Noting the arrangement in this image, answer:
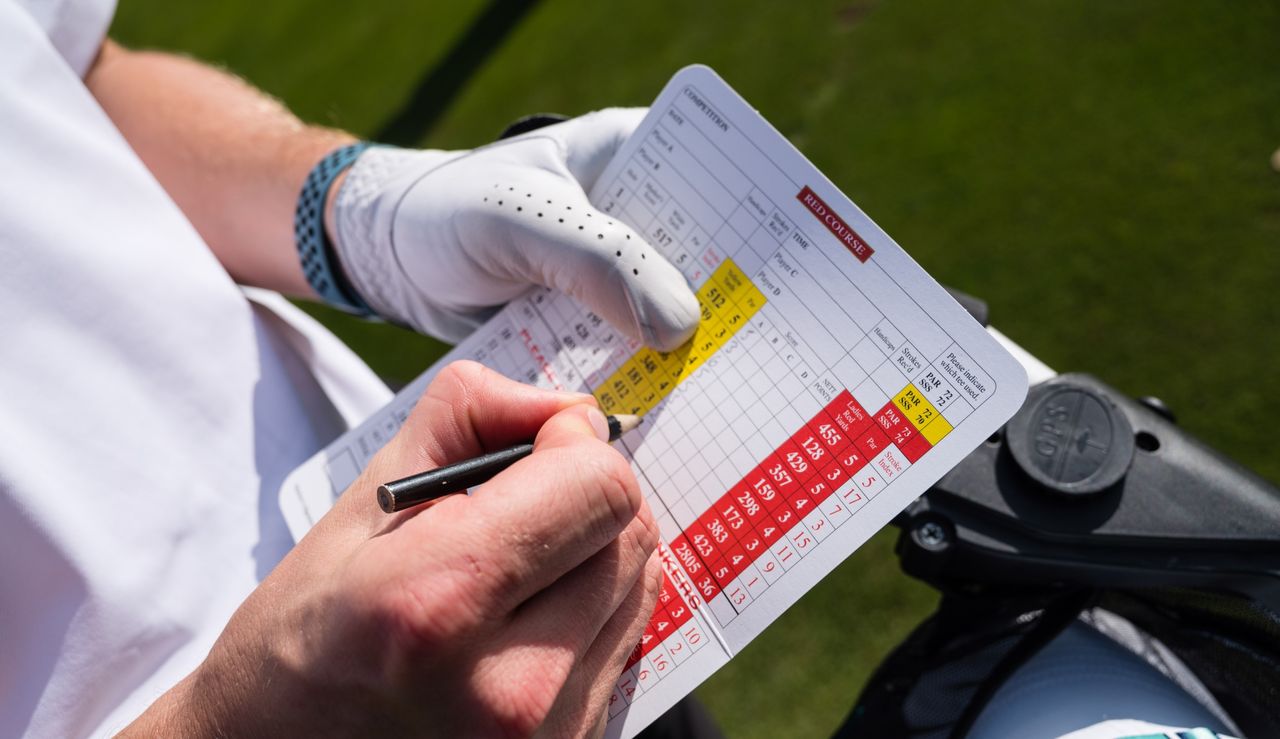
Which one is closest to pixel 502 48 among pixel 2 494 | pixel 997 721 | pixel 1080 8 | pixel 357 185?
pixel 1080 8

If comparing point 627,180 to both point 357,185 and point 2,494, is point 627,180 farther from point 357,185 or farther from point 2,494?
point 2,494

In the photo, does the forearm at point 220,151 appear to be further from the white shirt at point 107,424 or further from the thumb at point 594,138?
the thumb at point 594,138

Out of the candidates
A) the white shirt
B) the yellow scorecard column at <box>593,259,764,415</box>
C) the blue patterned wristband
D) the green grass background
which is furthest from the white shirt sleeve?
the green grass background

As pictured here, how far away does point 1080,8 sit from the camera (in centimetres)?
200

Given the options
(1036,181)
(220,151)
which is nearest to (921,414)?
(220,151)

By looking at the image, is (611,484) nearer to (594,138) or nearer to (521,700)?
(521,700)

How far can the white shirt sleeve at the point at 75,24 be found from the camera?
89cm

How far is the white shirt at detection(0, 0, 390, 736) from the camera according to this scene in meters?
0.69

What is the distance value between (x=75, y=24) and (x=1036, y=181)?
1.97 metres

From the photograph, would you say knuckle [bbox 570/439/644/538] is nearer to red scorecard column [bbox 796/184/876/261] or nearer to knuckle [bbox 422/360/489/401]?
knuckle [bbox 422/360/489/401]

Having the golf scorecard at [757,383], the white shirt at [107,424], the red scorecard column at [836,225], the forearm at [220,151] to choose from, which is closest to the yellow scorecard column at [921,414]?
the golf scorecard at [757,383]

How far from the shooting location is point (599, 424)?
0.66 m

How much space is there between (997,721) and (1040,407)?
12.0 inches

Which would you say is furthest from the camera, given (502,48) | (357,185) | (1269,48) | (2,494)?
(502,48)
